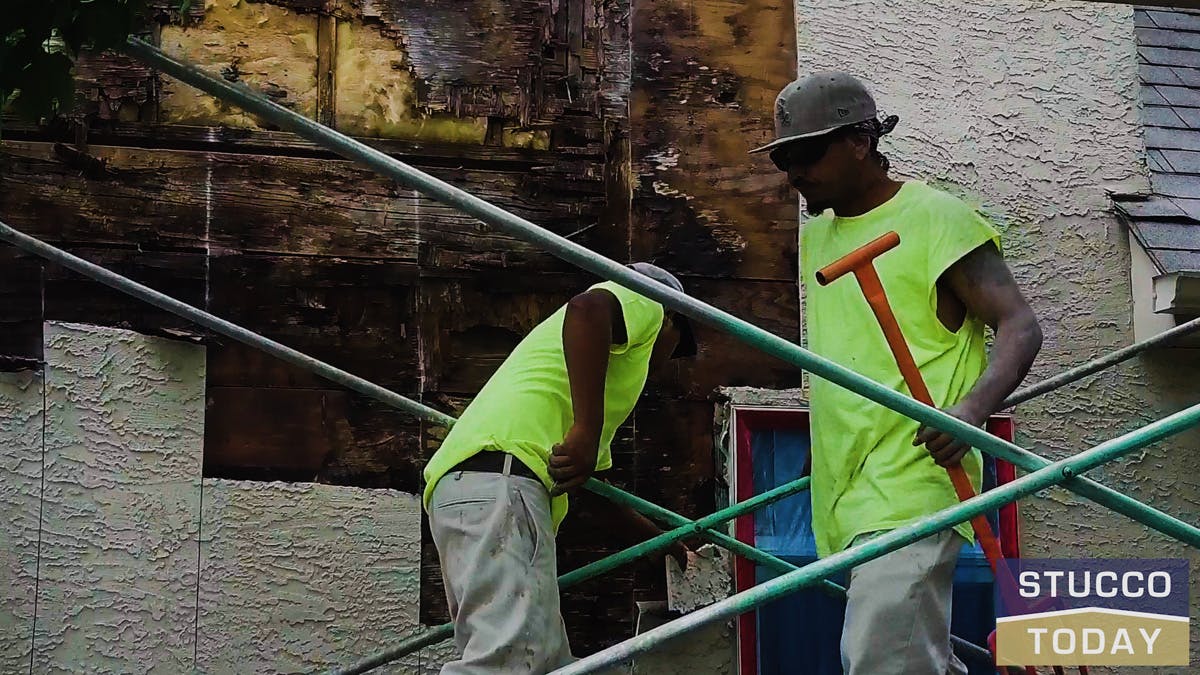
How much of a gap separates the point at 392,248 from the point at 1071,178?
258 cm

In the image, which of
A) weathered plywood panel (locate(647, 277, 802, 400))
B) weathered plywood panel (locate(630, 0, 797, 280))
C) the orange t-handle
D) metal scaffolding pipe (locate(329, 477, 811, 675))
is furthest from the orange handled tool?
weathered plywood panel (locate(630, 0, 797, 280))

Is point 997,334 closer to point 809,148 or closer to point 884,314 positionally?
point 884,314

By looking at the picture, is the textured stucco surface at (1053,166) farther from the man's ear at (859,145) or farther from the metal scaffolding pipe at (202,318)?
the metal scaffolding pipe at (202,318)

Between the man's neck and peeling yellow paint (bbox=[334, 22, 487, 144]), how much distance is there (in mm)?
1632

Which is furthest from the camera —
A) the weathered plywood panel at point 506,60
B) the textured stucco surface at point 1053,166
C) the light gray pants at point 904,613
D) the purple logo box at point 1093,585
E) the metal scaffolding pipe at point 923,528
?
the textured stucco surface at point 1053,166

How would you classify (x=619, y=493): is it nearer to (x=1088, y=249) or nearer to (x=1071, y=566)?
(x=1071, y=566)

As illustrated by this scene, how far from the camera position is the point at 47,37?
3.00 meters

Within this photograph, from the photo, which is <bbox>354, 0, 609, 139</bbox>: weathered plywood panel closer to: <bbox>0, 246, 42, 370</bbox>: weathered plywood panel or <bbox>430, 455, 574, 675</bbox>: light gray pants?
<bbox>0, 246, 42, 370</bbox>: weathered plywood panel

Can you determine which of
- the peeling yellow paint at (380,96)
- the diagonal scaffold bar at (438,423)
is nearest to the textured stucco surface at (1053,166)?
the diagonal scaffold bar at (438,423)

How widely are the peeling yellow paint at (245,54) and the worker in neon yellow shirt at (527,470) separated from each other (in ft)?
5.40

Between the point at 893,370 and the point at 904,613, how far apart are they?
25.0 inches

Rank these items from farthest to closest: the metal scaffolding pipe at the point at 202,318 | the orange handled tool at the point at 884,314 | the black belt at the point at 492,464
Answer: the metal scaffolding pipe at the point at 202,318
the black belt at the point at 492,464
the orange handled tool at the point at 884,314

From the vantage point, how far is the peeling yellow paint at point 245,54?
4.97 metres

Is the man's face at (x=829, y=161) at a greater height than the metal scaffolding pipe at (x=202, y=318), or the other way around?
the man's face at (x=829, y=161)
